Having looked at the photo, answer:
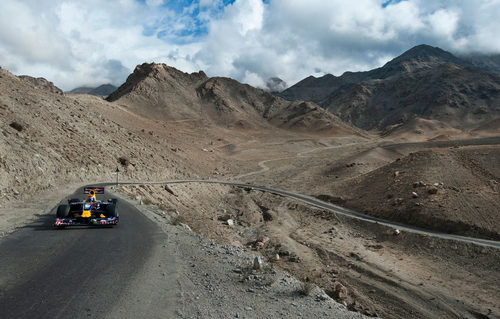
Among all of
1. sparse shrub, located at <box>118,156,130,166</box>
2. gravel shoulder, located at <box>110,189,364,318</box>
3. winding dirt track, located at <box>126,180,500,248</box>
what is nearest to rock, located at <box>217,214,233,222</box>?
winding dirt track, located at <box>126,180,500,248</box>

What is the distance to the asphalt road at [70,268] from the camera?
253 inches

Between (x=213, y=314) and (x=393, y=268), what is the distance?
53.6ft

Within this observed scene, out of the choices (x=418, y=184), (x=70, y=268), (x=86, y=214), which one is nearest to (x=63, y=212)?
(x=86, y=214)

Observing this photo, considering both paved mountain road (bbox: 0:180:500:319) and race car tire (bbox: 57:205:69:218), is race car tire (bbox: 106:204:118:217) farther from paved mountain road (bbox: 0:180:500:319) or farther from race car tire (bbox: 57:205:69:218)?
race car tire (bbox: 57:205:69:218)

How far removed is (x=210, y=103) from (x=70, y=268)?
131052 mm

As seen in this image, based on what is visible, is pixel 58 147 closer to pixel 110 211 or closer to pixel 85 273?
pixel 110 211

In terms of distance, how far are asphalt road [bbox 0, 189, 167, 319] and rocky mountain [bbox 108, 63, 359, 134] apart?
101 meters

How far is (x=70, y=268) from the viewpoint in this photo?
836 cm

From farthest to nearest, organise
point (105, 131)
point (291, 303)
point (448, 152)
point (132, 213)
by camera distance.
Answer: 1. point (105, 131)
2. point (448, 152)
3. point (132, 213)
4. point (291, 303)

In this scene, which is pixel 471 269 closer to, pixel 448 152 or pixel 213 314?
pixel 213 314

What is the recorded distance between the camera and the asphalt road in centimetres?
642

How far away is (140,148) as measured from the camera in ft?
156

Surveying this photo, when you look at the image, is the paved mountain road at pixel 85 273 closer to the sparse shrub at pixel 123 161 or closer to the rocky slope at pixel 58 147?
the rocky slope at pixel 58 147

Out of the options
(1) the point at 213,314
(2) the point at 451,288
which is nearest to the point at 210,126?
(2) the point at 451,288
